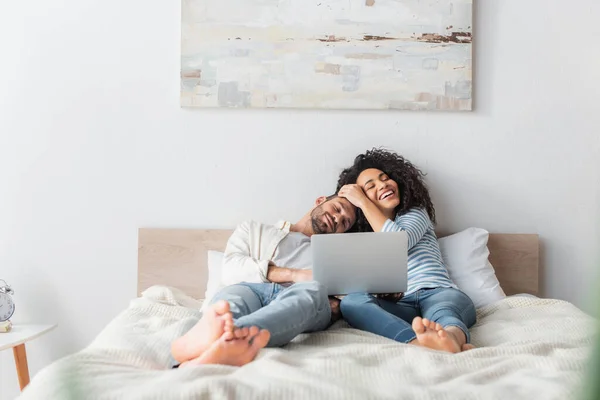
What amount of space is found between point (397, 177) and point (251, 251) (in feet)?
1.83

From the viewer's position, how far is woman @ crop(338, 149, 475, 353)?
62.4 inches

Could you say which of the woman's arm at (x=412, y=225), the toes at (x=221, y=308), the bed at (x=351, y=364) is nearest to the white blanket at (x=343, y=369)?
the bed at (x=351, y=364)

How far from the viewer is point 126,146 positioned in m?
2.47

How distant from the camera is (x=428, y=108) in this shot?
2.46 m

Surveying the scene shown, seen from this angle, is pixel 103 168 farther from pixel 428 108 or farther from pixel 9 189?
pixel 428 108

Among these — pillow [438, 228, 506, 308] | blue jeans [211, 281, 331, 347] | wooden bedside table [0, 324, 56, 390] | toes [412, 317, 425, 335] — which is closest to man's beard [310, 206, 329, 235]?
blue jeans [211, 281, 331, 347]

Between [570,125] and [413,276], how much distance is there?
94 cm

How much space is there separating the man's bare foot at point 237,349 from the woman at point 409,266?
382 millimetres

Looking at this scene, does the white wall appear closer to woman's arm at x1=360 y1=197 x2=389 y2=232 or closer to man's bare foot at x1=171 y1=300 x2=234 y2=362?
woman's arm at x1=360 y1=197 x2=389 y2=232

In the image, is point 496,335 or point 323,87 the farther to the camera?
point 323,87

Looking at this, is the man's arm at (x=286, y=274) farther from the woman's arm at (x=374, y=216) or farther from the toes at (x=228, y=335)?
the toes at (x=228, y=335)

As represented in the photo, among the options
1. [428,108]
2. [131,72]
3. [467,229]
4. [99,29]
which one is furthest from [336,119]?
[99,29]

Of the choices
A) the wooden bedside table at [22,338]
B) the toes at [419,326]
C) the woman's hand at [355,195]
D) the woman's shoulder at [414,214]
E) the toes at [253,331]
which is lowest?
the wooden bedside table at [22,338]

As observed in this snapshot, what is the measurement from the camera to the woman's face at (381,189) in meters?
2.20
